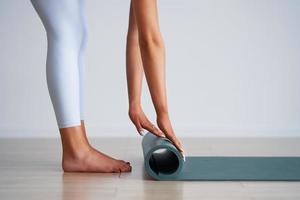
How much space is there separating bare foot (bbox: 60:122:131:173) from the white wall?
158cm

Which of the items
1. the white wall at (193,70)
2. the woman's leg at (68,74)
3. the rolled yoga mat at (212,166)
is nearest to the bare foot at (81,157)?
the woman's leg at (68,74)

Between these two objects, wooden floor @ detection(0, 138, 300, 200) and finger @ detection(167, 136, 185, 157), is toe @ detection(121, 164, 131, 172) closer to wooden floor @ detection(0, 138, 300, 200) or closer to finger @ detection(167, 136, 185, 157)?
wooden floor @ detection(0, 138, 300, 200)

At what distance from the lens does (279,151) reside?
11.1ft

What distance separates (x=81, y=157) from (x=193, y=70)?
1.78 meters

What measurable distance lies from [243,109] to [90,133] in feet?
3.60

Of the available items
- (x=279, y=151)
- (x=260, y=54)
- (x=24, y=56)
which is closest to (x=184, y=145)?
(x=279, y=151)

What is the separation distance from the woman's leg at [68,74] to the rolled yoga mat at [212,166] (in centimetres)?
22

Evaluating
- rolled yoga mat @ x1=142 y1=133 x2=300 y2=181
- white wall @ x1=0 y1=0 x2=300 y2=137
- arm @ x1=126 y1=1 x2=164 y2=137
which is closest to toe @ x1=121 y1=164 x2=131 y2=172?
rolled yoga mat @ x1=142 y1=133 x2=300 y2=181

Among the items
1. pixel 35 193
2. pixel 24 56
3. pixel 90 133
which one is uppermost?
pixel 24 56

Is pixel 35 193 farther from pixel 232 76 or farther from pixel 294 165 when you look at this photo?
pixel 232 76

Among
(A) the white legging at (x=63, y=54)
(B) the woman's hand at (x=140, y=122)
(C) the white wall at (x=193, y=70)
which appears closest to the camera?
(A) the white legging at (x=63, y=54)

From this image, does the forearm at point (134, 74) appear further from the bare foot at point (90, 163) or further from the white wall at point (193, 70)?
the white wall at point (193, 70)

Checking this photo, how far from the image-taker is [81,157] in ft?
8.34

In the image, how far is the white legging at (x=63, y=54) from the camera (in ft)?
8.09
